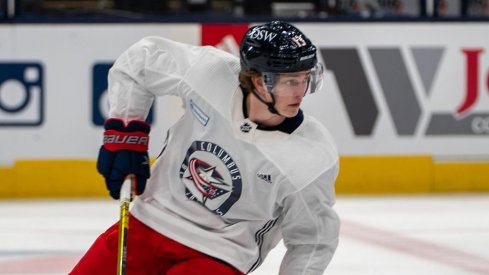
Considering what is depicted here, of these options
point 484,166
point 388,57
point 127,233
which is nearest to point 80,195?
point 388,57

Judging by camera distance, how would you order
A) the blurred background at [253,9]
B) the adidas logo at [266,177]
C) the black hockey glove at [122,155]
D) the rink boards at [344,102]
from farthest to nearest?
the blurred background at [253,9]
the rink boards at [344,102]
the black hockey glove at [122,155]
the adidas logo at [266,177]

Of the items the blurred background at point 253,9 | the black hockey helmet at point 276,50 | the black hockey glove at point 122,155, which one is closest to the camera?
the black hockey helmet at point 276,50

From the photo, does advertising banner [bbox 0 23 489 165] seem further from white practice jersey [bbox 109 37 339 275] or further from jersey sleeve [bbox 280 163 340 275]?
jersey sleeve [bbox 280 163 340 275]

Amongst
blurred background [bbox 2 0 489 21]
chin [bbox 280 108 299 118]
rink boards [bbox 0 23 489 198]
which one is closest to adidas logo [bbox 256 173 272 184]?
chin [bbox 280 108 299 118]

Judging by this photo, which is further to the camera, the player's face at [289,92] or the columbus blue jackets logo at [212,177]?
the columbus blue jackets logo at [212,177]

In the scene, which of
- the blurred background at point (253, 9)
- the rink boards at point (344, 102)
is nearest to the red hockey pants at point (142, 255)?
the rink boards at point (344, 102)

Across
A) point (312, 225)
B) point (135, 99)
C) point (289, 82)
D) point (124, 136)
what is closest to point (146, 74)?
point (135, 99)

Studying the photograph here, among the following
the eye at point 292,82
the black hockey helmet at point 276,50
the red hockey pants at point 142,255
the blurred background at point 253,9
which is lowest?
the blurred background at point 253,9

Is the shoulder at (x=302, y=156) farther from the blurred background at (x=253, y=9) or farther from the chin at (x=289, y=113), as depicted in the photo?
the blurred background at (x=253, y=9)

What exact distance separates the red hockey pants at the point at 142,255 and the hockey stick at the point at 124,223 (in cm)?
8

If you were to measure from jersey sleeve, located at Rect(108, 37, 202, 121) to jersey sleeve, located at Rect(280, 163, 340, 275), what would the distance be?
44 centimetres

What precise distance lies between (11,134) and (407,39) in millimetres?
2587

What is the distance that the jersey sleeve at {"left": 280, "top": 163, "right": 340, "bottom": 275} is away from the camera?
2607 mm

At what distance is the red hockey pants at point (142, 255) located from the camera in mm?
2713
